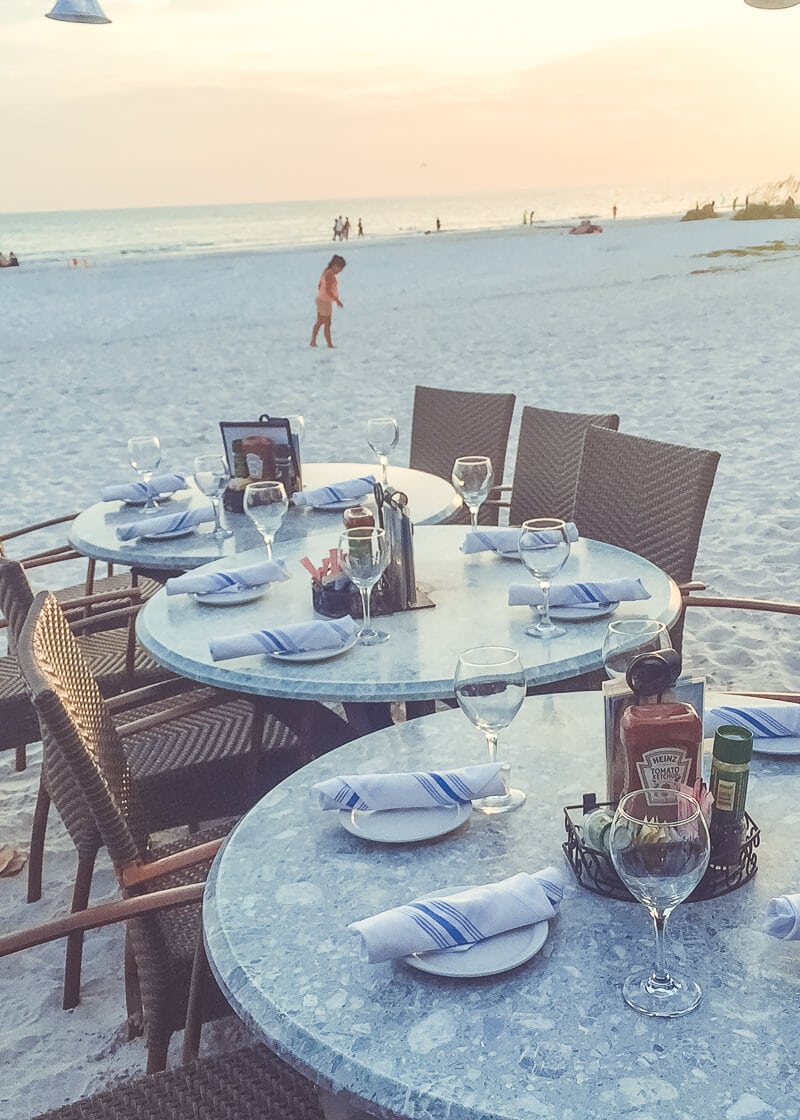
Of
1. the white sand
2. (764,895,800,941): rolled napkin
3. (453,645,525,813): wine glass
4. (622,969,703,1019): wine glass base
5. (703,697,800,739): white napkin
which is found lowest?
the white sand

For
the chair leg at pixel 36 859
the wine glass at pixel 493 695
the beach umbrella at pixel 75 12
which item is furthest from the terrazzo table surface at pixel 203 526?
the beach umbrella at pixel 75 12

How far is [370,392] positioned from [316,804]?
9.29 meters

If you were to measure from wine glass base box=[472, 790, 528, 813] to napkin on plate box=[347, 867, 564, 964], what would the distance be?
9.8 inches

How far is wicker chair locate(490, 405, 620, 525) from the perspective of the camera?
3703mm

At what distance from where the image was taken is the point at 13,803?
3279 millimetres

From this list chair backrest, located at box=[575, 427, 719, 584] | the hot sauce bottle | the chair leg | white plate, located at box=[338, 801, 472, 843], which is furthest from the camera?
chair backrest, located at box=[575, 427, 719, 584]

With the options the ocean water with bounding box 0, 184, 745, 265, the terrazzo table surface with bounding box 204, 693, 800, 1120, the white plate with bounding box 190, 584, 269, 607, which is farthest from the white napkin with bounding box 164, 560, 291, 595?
the ocean water with bounding box 0, 184, 745, 265

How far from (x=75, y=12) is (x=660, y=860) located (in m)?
6.32

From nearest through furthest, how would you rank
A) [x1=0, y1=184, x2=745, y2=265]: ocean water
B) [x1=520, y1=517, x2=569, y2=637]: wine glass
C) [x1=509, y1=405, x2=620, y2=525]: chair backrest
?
[x1=520, y1=517, x2=569, y2=637]: wine glass, [x1=509, y1=405, x2=620, y2=525]: chair backrest, [x1=0, y1=184, x2=745, y2=265]: ocean water

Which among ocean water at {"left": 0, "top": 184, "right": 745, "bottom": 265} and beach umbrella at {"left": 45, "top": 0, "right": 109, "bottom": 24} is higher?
beach umbrella at {"left": 45, "top": 0, "right": 109, "bottom": 24}

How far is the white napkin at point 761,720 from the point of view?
1.49 meters

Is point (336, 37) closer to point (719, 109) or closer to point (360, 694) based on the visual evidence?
point (719, 109)

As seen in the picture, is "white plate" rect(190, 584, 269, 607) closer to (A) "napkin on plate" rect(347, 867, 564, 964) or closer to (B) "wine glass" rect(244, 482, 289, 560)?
(B) "wine glass" rect(244, 482, 289, 560)

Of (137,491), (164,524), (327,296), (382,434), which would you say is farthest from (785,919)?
(327,296)
